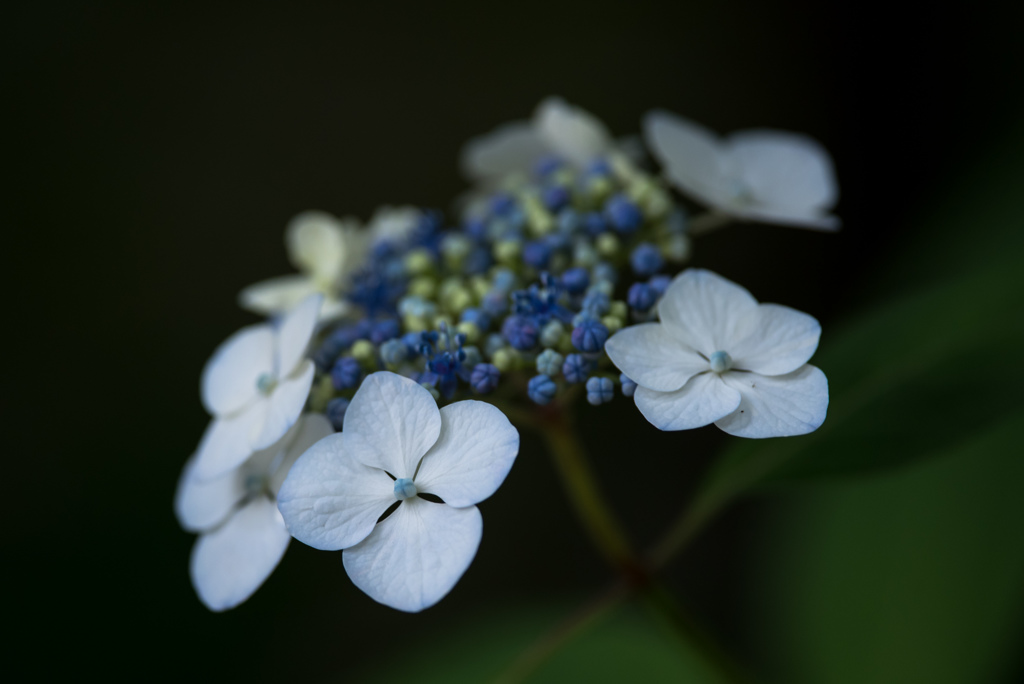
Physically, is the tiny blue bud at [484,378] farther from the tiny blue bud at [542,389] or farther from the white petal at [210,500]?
the white petal at [210,500]

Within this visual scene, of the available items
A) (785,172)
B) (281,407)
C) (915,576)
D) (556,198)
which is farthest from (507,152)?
(915,576)

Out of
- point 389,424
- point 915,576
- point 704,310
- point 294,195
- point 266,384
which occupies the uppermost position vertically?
point 294,195

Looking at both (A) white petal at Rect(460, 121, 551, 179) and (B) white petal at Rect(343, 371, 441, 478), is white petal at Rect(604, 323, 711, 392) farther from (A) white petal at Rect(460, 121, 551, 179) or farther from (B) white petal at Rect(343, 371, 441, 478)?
(A) white petal at Rect(460, 121, 551, 179)

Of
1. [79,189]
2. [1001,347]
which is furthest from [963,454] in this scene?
[79,189]

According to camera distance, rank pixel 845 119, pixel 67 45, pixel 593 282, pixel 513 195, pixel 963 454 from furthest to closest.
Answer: pixel 845 119 < pixel 67 45 < pixel 963 454 < pixel 513 195 < pixel 593 282

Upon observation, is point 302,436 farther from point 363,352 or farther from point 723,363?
point 723,363

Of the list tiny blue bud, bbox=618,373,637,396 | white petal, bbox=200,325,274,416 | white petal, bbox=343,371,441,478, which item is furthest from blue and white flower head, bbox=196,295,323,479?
tiny blue bud, bbox=618,373,637,396

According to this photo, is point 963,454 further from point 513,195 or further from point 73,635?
point 73,635
